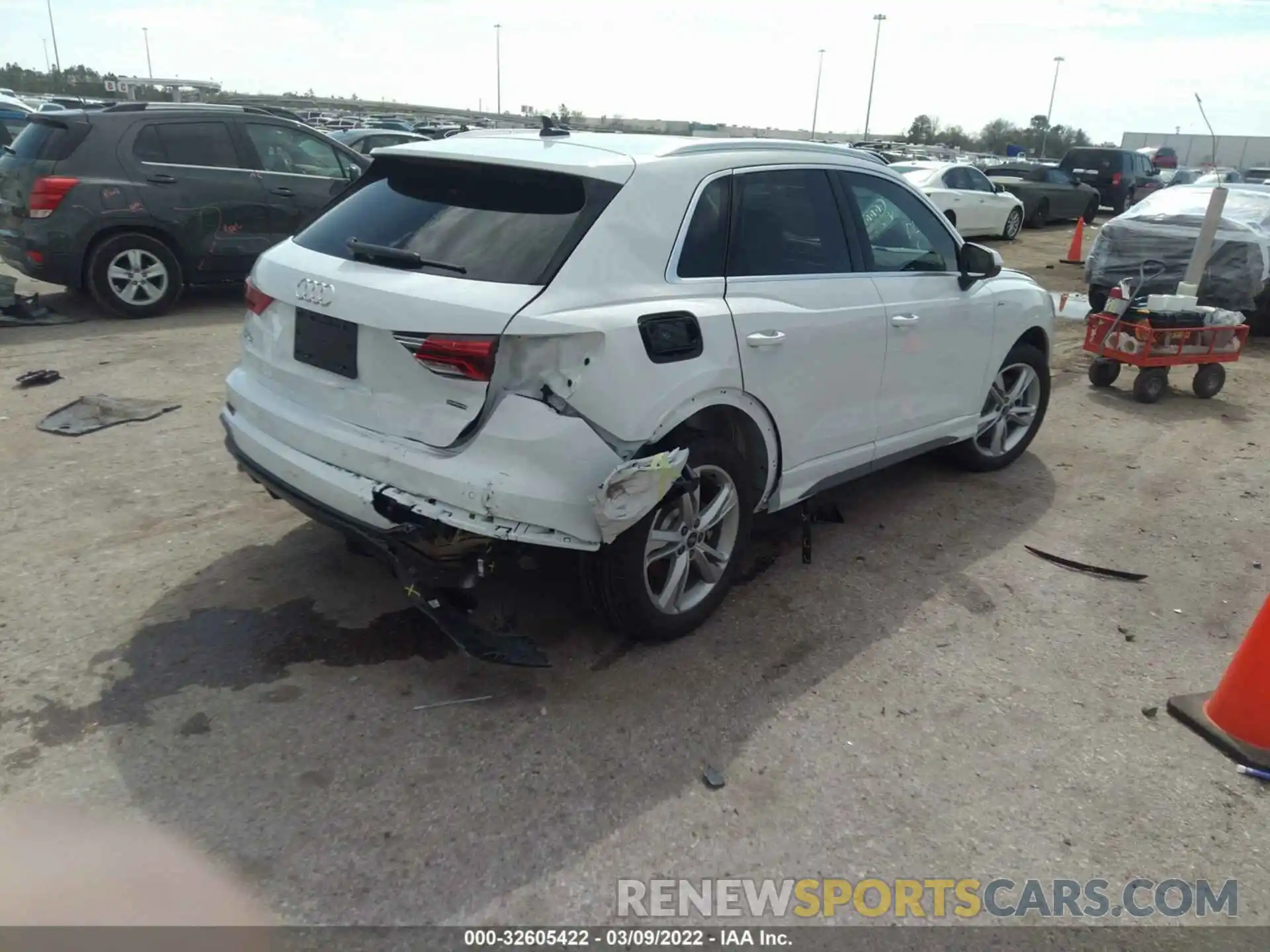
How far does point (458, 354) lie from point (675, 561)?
3.90 ft

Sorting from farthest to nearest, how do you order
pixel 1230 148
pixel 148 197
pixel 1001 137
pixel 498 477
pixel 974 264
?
pixel 1001 137 < pixel 1230 148 < pixel 148 197 < pixel 974 264 < pixel 498 477

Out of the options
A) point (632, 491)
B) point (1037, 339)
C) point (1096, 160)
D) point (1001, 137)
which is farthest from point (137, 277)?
point (1001, 137)

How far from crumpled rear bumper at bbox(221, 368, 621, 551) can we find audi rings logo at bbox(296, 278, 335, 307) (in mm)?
450

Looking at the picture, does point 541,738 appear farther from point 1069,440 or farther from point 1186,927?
point 1069,440

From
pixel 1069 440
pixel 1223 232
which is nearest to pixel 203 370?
pixel 1069 440

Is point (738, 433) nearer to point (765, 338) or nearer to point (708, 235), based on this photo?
point (765, 338)

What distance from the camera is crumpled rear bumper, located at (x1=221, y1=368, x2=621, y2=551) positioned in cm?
303

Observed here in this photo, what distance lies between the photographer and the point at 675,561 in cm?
366

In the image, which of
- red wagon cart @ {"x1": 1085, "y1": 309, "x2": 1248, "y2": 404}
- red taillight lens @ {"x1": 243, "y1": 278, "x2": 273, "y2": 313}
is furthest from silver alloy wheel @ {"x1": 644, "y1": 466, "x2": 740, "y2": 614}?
red wagon cart @ {"x1": 1085, "y1": 309, "x2": 1248, "y2": 404}

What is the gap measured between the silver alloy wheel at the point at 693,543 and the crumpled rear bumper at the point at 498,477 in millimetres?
436

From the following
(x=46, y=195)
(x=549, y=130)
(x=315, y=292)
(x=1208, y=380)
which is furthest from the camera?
(x=46, y=195)

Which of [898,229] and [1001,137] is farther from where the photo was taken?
[1001,137]

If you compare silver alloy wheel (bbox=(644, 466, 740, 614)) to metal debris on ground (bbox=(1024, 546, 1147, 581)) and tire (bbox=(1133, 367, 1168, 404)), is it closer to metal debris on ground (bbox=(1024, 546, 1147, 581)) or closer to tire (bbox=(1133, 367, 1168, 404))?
metal debris on ground (bbox=(1024, 546, 1147, 581))

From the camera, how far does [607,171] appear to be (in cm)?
337
